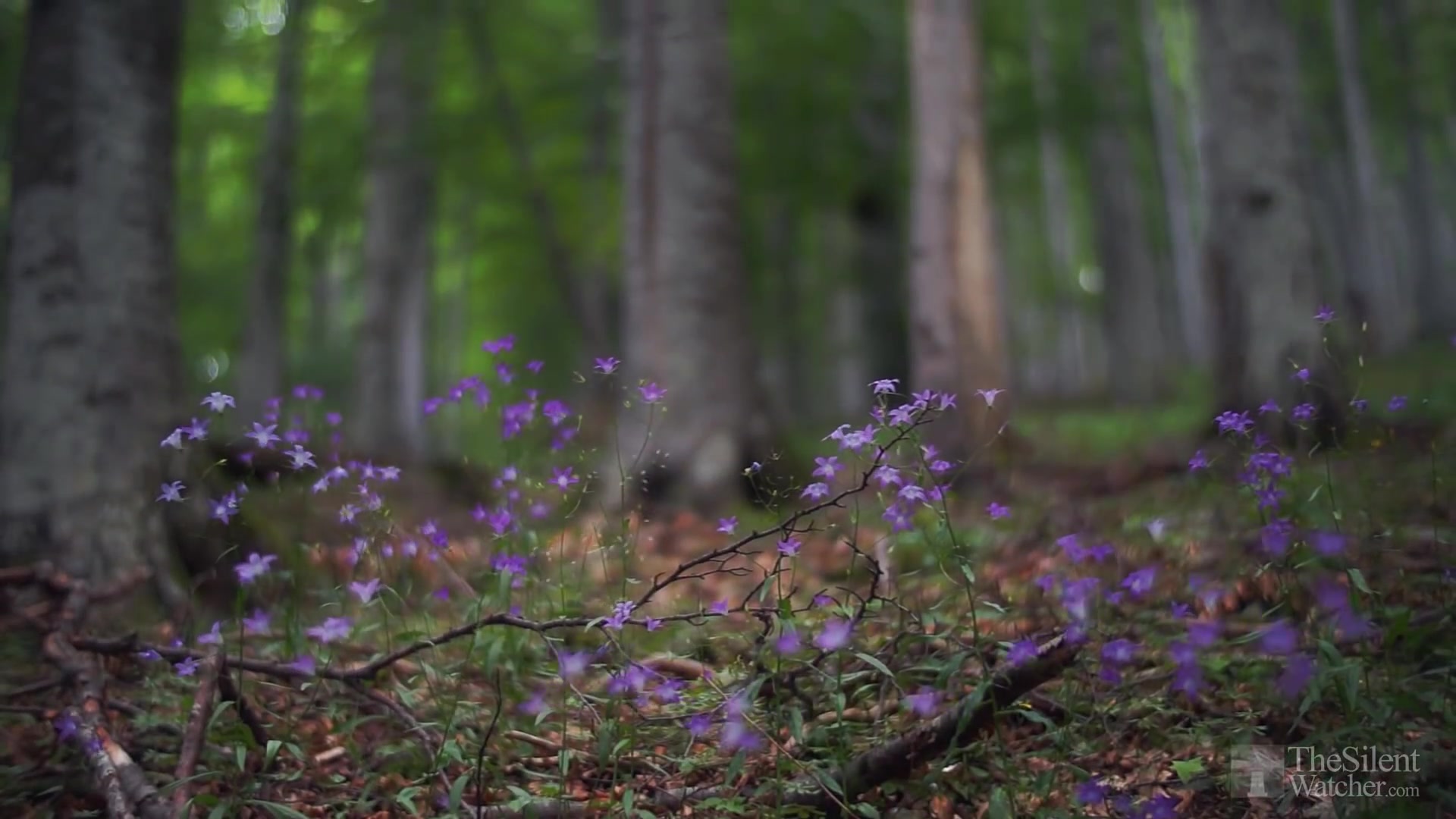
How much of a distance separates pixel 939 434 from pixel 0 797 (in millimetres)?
5316

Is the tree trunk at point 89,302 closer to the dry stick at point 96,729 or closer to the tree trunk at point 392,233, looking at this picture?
the dry stick at point 96,729

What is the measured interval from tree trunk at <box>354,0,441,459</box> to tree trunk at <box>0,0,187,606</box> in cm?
719

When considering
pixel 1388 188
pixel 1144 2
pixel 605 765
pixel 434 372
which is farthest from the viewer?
pixel 1388 188

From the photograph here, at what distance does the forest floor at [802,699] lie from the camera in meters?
2.21

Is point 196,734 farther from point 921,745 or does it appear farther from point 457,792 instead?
point 921,745

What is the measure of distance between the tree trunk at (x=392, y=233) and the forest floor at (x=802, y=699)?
8.74 meters

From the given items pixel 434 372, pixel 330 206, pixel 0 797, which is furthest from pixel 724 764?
pixel 434 372

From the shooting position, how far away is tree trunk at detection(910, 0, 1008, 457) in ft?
22.7

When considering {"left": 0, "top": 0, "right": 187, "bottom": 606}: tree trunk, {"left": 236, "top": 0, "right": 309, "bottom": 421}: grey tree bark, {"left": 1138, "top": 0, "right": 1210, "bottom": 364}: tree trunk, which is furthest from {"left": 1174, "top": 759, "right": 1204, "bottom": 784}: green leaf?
{"left": 1138, "top": 0, "right": 1210, "bottom": 364}: tree trunk

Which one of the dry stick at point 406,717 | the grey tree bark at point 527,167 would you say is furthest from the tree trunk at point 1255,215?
the grey tree bark at point 527,167

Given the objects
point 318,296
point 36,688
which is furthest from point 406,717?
point 318,296

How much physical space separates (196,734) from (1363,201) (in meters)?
18.5

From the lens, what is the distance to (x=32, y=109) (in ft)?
13.8

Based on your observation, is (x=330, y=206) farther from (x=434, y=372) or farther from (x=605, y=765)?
(x=605, y=765)
